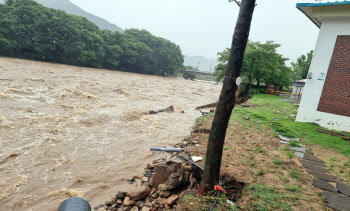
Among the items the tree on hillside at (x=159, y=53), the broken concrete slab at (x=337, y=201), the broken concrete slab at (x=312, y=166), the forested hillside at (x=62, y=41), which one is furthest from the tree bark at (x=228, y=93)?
the tree on hillside at (x=159, y=53)

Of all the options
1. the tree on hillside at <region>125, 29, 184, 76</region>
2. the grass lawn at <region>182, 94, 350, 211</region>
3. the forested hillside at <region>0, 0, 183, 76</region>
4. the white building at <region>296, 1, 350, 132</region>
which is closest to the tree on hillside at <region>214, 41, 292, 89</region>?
the white building at <region>296, 1, 350, 132</region>

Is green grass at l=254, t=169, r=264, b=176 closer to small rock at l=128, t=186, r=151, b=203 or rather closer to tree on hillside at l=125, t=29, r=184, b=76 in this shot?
small rock at l=128, t=186, r=151, b=203

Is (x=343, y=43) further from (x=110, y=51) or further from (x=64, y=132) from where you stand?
(x=110, y=51)

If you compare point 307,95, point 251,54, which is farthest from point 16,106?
point 251,54

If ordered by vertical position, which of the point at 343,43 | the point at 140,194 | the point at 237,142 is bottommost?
the point at 140,194

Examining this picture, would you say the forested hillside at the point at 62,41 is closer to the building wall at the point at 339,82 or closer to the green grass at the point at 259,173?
the green grass at the point at 259,173

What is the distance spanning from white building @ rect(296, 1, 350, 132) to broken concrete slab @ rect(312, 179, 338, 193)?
5.44 m

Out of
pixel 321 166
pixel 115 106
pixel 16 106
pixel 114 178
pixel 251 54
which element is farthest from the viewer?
pixel 251 54

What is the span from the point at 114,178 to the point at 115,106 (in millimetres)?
8059

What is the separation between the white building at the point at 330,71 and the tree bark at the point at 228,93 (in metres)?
7.39

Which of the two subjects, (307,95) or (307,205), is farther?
(307,95)

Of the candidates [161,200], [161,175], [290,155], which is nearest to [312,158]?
[290,155]

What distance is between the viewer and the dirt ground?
9.87 feet

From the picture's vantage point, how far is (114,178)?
201 inches
